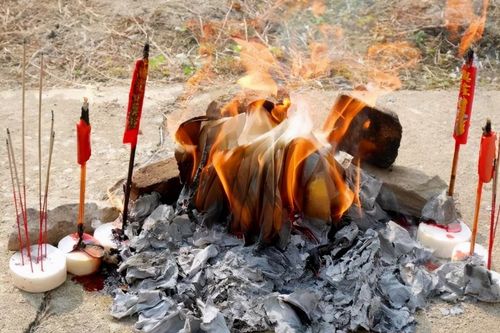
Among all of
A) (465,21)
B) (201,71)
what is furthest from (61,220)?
(465,21)

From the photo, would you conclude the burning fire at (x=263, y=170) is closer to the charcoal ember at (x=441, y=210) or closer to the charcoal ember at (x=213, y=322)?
the charcoal ember at (x=441, y=210)

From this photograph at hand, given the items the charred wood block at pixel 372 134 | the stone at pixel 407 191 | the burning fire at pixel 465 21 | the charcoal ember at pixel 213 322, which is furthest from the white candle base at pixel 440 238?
the burning fire at pixel 465 21

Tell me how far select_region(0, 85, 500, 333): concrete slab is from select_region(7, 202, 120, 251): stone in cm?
18

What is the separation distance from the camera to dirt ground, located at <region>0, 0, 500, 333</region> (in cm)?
538

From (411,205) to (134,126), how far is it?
193cm

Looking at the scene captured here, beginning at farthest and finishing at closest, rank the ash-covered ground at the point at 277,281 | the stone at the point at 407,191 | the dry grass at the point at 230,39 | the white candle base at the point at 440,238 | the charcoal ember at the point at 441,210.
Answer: the dry grass at the point at 230,39 < the stone at the point at 407,191 < the charcoal ember at the point at 441,210 < the white candle base at the point at 440,238 < the ash-covered ground at the point at 277,281

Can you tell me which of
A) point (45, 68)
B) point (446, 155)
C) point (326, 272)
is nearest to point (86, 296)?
point (326, 272)

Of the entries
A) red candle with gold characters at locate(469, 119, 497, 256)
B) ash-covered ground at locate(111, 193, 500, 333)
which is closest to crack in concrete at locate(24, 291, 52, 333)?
ash-covered ground at locate(111, 193, 500, 333)

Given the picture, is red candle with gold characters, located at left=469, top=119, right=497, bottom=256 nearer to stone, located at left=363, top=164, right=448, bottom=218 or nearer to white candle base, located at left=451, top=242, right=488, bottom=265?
white candle base, located at left=451, top=242, right=488, bottom=265

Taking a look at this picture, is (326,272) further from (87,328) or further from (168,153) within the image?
(168,153)

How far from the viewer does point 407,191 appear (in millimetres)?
5141

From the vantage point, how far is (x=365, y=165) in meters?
Answer: 5.34

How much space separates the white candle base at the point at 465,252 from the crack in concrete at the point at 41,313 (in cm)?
241

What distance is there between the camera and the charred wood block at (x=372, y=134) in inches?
206
